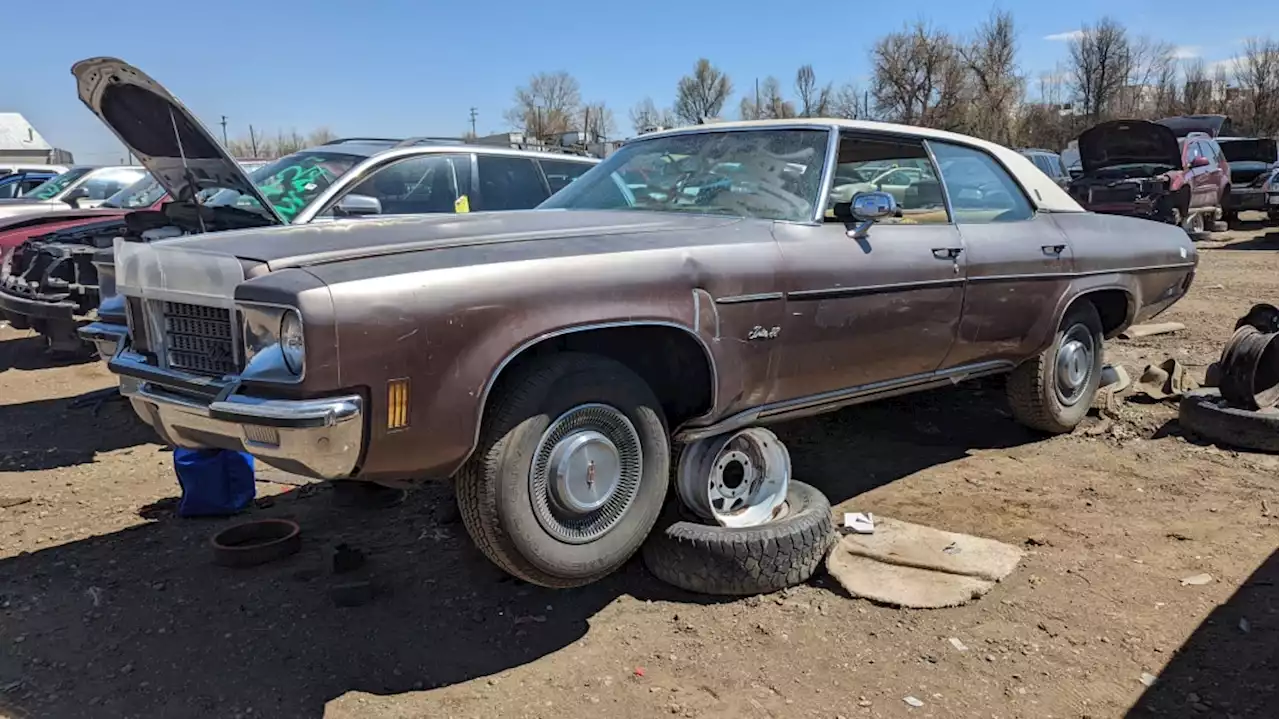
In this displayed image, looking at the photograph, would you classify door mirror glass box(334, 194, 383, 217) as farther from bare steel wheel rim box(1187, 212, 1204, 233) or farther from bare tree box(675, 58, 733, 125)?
bare tree box(675, 58, 733, 125)

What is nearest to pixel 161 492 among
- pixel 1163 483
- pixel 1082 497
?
pixel 1082 497

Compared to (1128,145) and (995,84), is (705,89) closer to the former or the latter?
(995,84)

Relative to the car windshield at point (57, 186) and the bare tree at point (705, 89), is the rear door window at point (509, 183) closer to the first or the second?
the car windshield at point (57, 186)

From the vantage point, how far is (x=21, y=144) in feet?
105

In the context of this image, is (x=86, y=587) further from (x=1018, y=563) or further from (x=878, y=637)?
(x=1018, y=563)

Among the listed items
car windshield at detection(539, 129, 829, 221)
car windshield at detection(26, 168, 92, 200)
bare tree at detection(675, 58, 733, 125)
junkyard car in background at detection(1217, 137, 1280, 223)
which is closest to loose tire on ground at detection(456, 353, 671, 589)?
car windshield at detection(539, 129, 829, 221)

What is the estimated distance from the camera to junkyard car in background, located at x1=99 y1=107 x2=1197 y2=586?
2557 mm

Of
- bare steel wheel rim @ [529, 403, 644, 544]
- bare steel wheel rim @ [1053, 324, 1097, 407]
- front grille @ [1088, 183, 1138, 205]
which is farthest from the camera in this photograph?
front grille @ [1088, 183, 1138, 205]

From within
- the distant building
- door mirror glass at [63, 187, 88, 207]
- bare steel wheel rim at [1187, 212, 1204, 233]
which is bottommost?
bare steel wheel rim at [1187, 212, 1204, 233]

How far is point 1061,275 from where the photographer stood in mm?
4805

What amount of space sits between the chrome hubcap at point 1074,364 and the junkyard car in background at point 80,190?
10410 mm

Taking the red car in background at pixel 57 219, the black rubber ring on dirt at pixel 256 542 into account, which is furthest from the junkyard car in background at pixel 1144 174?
the black rubber ring on dirt at pixel 256 542

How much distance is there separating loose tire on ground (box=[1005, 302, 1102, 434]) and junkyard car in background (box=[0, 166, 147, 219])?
10.3 metres

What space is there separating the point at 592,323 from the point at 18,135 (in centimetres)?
3705
